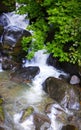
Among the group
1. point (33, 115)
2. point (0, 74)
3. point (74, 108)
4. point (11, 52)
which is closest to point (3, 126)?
point (33, 115)

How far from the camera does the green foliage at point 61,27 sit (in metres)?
8.74

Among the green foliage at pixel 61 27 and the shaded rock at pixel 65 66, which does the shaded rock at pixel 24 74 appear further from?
the green foliage at pixel 61 27

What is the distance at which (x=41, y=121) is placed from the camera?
25.4ft

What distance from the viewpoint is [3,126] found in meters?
7.27

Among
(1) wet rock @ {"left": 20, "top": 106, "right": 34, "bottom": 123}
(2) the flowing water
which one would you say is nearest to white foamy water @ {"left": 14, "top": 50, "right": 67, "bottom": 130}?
(2) the flowing water

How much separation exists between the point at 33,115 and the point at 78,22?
333 cm

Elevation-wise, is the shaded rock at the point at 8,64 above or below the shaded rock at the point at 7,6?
below

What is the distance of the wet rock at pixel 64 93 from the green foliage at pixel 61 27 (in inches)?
34.2

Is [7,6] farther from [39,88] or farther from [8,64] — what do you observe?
[39,88]

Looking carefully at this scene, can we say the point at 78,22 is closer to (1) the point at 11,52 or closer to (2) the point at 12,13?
(1) the point at 11,52

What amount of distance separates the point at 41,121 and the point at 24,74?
297 centimetres

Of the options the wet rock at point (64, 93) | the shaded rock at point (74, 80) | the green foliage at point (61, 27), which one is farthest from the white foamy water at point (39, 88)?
the shaded rock at point (74, 80)

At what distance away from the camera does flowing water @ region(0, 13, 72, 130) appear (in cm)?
778

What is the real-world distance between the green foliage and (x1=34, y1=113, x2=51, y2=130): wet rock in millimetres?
2172
